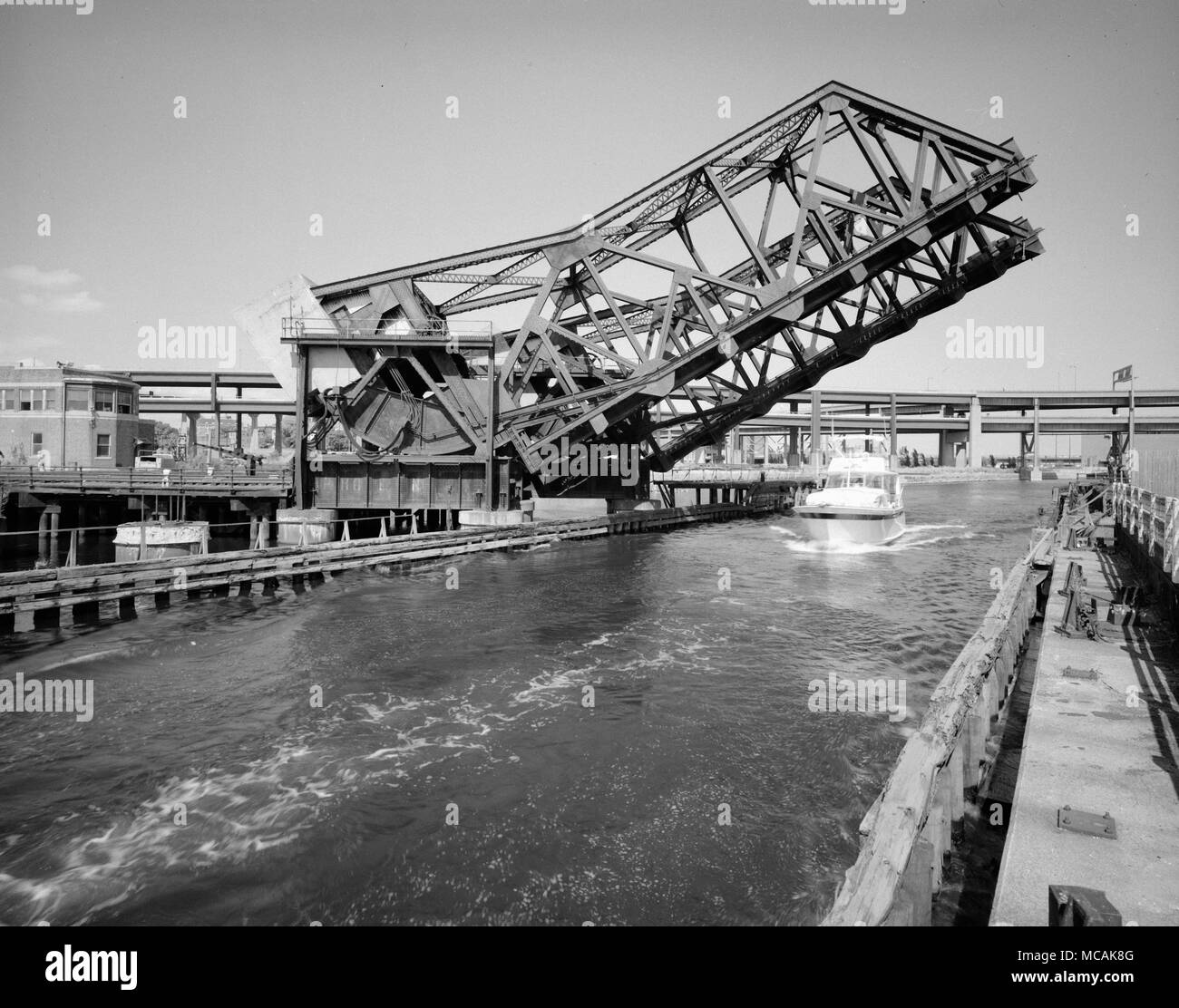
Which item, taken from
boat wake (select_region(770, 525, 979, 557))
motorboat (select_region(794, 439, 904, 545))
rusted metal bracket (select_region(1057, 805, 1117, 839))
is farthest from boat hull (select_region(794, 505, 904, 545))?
rusted metal bracket (select_region(1057, 805, 1117, 839))

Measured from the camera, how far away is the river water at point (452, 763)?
6.57 meters

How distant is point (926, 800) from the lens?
5.59 meters

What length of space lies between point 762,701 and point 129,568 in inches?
635

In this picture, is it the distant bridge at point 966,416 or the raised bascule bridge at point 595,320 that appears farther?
the distant bridge at point 966,416

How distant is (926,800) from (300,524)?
2699 centimetres

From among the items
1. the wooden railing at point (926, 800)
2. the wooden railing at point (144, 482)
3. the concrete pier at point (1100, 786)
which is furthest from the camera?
the wooden railing at point (144, 482)

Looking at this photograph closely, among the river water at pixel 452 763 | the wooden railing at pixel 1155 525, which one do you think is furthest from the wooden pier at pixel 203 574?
the wooden railing at pixel 1155 525

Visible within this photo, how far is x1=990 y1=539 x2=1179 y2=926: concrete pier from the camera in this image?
4836mm

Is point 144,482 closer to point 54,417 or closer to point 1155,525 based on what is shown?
point 54,417

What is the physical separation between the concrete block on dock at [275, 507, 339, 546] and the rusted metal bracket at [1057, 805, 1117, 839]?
26765 millimetres

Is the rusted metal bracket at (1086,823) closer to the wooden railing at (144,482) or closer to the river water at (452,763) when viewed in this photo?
the river water at (452,763)

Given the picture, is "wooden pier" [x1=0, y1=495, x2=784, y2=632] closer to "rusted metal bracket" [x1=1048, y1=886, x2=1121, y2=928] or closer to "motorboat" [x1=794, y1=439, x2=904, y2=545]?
"motorboat" [x1=794, y1=439, x2=904, y2=545]

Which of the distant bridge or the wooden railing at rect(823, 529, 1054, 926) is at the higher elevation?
the distant bridge
